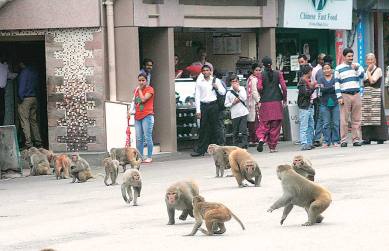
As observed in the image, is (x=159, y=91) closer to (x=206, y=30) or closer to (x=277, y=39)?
(x=206, y=30)

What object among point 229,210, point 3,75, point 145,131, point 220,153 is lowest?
point 229,210

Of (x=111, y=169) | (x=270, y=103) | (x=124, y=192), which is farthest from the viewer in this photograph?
(x=270, y=103)

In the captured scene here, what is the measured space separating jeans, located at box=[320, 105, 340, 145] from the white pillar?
455 centimetres

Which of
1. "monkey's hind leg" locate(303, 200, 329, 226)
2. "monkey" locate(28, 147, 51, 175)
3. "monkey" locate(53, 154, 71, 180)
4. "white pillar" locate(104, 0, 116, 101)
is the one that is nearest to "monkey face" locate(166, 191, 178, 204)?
"monkey's hind leg" locate(303, 200, 329, 226)

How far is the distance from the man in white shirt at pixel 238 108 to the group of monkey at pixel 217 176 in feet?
19.2

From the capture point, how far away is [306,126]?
25766mm

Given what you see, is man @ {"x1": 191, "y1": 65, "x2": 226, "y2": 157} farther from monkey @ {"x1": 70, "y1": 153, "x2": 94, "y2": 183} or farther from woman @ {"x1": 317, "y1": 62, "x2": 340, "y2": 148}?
monkey @ {"x1": 70, "y1": 153, "x2": 94, "y2": 183}

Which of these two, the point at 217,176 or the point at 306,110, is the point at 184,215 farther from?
the point at 306,110

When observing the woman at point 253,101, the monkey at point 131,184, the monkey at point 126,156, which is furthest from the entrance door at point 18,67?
the monkey at point 131,184

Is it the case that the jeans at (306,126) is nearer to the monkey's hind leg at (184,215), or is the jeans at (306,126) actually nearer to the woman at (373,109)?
the woman at (373,109)

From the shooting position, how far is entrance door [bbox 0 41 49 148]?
26656 mm

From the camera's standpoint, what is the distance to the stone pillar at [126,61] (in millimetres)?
25281

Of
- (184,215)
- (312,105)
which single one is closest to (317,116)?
(312,105)

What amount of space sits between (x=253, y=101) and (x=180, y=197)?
48.4ft
